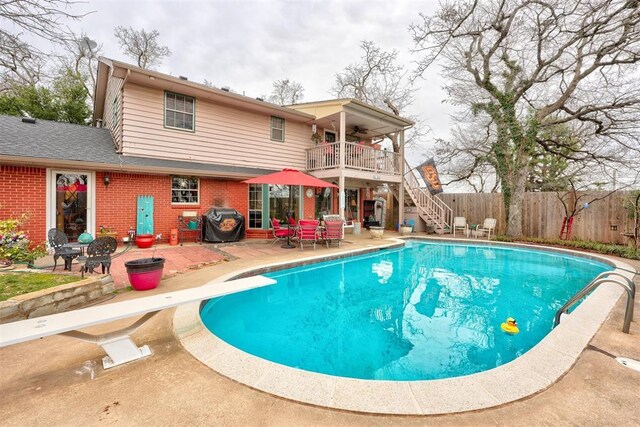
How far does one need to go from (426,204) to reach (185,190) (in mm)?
11350

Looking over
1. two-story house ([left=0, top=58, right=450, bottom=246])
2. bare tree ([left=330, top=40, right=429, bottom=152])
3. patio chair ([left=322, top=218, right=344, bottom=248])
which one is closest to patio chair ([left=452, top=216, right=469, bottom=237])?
two-story house ([left=0, top=58, right=450, bottom=246])

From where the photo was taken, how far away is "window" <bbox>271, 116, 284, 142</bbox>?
38.9 feet

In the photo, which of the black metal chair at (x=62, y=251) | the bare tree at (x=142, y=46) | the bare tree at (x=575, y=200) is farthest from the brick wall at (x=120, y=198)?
the bare tree at (x=142, y=46)

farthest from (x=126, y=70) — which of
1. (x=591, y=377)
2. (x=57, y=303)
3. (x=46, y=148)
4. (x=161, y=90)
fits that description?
(x=591, y=377)

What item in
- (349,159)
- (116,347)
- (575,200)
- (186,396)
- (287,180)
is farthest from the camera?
(349,159)

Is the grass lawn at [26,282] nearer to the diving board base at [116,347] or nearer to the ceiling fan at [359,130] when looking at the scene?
the diving board base at [116,347]

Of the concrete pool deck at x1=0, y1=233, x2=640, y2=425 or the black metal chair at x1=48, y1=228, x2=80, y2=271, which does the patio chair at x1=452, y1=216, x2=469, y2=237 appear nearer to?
the concrete pool deck at x1=0, y1=233, x2=640, y2=425

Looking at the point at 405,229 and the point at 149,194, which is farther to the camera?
the point at 405,229

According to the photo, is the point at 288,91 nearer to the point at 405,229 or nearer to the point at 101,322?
the point at 405,229

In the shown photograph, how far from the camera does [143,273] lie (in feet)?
15.2

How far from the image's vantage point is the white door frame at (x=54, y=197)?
734cm

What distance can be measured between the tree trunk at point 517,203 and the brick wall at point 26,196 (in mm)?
16881

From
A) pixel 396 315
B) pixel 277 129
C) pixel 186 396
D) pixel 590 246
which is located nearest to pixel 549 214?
pixel 590 246

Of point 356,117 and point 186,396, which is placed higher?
point 356,117
